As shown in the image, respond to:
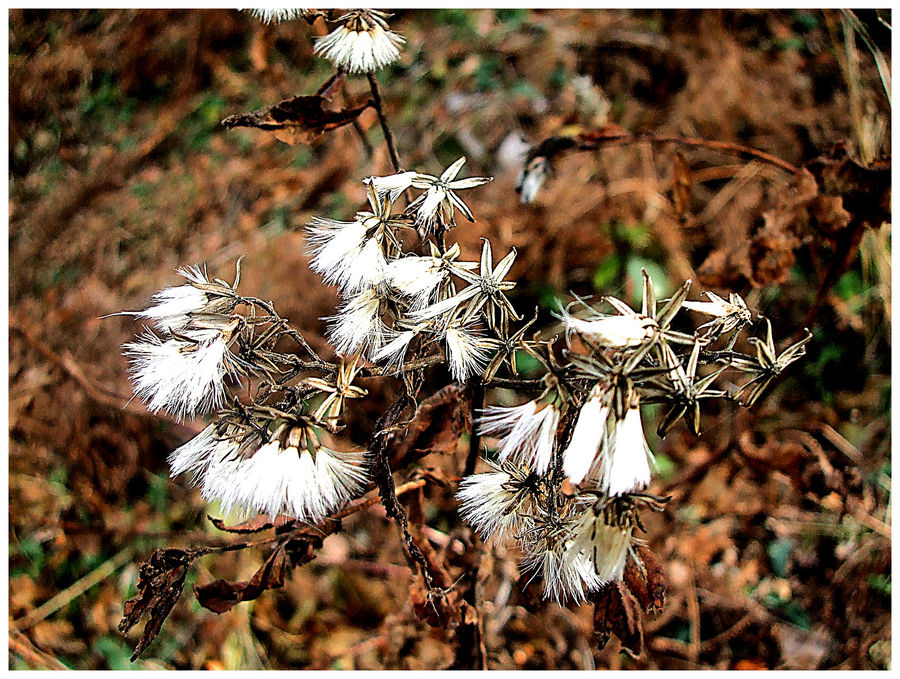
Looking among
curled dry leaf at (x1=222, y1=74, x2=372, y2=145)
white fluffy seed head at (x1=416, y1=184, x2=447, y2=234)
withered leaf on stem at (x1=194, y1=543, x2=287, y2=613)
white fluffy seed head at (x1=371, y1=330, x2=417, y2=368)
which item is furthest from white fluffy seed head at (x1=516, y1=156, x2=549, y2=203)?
withered leaf on stem at (x1=194, y1=543, x2=287, y2=613)

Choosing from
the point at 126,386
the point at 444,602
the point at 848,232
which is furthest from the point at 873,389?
the point at 126,386

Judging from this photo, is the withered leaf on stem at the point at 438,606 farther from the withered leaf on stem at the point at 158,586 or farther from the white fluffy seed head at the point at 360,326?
the white fluffy seed head at the point at 360,326

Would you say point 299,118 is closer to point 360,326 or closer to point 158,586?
point 360,326

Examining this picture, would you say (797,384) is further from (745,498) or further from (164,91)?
(164,91)

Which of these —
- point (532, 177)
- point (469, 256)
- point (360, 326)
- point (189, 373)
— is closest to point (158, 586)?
point (189, 373)

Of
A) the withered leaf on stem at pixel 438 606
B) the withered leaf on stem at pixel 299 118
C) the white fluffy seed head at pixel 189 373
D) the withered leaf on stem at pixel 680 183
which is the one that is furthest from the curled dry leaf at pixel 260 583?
the withered leaf on stem at pixel 680 183

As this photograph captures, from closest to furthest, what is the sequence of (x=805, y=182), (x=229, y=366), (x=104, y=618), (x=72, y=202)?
1. (x=229, y=366)
2. (x=805, y=182)
3. (x=104, y=618)
4. (x=72, y=202)
